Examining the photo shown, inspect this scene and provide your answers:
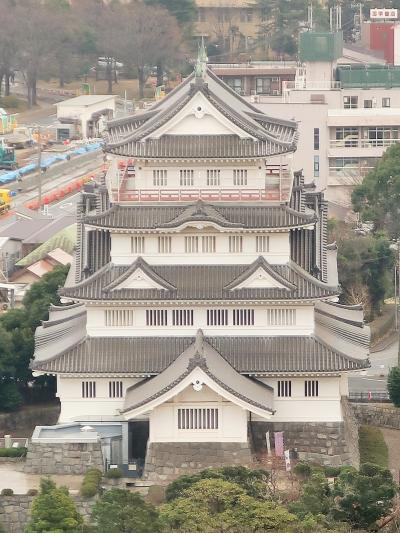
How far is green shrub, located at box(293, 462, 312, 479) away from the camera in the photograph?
58625 mm

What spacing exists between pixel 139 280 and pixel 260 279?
3.52 metres

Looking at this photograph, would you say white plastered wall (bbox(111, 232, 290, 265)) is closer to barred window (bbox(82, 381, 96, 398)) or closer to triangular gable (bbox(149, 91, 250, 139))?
triangular gable (bbox(149, 91, 250, 139))

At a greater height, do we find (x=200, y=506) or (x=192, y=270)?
(x=192, y=270)

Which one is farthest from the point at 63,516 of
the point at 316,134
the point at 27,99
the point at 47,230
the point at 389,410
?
the point at 27,99

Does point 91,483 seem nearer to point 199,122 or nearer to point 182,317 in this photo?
point 182,317

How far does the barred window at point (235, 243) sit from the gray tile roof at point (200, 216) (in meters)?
0.47

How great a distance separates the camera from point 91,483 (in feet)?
192

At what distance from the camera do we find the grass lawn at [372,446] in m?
64.9

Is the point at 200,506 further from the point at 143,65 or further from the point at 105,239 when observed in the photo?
the point at 143,65

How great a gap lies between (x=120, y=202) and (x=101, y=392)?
5661mm

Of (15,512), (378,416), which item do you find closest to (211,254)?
(378,416)

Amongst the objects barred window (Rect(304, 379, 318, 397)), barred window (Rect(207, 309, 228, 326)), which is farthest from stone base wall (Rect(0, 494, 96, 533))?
barred window (Rect(304, 379, 318, 397))

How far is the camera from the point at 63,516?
2147 inches

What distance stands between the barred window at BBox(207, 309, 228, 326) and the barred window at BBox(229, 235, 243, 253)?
6.19 ft
